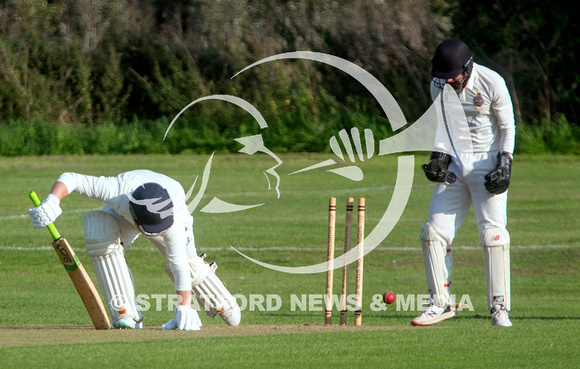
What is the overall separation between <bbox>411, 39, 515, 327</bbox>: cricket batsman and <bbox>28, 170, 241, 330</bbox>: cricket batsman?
164cm

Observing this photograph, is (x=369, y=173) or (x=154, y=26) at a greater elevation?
(x=154, y=26)

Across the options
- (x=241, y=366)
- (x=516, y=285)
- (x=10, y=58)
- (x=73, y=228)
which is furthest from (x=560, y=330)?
(x=10, y=58)

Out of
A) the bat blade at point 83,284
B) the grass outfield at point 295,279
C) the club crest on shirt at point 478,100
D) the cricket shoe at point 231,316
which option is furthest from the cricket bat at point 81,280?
the club crest on shirt at point 478,100

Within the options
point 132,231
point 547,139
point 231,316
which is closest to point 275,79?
point 547,139

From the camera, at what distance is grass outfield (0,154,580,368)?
5828 millimetres

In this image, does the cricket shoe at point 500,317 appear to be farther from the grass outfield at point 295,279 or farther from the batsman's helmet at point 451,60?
the batsman's helmet at point 451,60

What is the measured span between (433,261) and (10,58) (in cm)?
1970

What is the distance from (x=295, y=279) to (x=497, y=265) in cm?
478

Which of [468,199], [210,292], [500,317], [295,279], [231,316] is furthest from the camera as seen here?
[295,279]

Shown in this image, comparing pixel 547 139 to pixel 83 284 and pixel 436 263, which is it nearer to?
pixel 436 263

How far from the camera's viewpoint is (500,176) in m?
6.82

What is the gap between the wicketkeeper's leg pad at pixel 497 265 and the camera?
6.98m

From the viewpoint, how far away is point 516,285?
36.9 feet

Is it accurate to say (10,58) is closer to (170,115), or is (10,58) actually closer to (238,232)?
(170,115)
